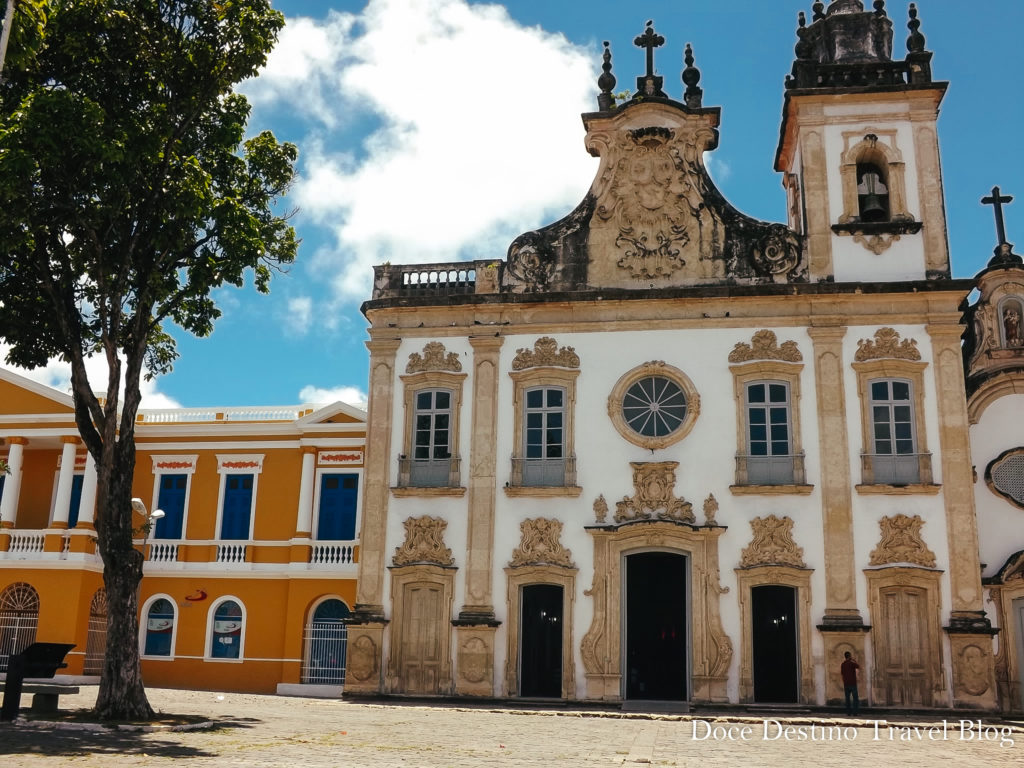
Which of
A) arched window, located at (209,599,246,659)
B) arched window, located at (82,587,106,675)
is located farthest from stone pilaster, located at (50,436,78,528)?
arched window, located at (209,599,246,659)

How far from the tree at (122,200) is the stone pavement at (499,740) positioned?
2194 mm

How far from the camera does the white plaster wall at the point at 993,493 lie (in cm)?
1872

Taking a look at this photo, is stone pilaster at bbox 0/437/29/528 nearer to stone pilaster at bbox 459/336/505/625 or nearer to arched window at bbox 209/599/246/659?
arched window at bbox 209/599/246/659

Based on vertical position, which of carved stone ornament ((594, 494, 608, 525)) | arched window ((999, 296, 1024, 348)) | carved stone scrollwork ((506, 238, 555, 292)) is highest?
carved stone scrollwork ((506, 238, 555, 292))

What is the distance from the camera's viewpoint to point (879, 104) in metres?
19.9

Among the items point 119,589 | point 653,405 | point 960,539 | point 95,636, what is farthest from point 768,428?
point 95,636

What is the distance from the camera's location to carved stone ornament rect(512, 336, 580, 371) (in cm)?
1950

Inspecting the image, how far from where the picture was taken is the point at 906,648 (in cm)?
1736

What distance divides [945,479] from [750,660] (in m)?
4.55

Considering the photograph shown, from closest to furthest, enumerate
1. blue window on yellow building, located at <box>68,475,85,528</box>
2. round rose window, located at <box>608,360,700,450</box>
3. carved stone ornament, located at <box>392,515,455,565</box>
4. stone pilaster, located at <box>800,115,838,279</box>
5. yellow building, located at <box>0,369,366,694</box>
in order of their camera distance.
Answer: round rose window, located at <box>608,360,700,450</box>
carved stone ornament, located at <box>392,515,455,565</box>
stone pilaster, located at <box>800,115,838,279</box>
yellow building, located at <box>0,369,366,694</box>
blue window on yellow building, located at <box>68,475,85,528</box>

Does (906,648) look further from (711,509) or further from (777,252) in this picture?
(777,252)

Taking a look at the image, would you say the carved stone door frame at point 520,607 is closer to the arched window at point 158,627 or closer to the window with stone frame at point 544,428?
the window with stone frame at point 544,428

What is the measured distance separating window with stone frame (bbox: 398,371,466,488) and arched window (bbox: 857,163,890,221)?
27.2 feet

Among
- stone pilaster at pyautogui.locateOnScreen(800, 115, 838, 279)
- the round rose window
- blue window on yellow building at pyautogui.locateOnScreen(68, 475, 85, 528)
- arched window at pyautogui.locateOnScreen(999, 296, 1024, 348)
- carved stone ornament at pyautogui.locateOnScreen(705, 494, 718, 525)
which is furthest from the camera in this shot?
blue window on yellow building at pyautogui.locateOnScreen(68, 475, 85, 528)
